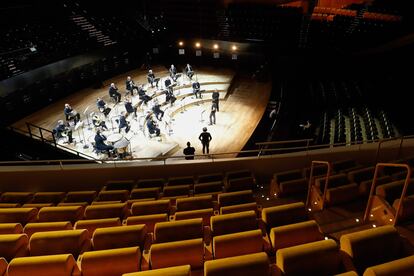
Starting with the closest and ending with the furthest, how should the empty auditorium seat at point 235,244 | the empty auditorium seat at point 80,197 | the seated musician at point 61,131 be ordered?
the empty auditorium seat at point 235,244, the empty auditorium seat at point 80,197, the seated musician at point 61,131

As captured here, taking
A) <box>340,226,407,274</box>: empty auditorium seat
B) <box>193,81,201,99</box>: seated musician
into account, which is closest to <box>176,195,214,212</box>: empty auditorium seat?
<box>340,226,407,274</box>: empty auditorium seat

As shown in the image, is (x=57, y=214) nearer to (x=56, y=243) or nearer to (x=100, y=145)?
(x=56, y=243)

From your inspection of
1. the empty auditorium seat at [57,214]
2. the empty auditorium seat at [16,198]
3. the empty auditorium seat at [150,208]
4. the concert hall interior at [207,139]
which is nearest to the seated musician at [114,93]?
the concert hall interior at [207,139]

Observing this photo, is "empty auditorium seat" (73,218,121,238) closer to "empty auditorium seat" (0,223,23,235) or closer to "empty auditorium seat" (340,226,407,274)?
"empty auditorium seat" (0,223,23,235)

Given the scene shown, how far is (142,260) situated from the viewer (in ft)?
8.52

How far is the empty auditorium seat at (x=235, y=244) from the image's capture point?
2.54 metres

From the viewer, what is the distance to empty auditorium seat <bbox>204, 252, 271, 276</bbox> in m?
2.06

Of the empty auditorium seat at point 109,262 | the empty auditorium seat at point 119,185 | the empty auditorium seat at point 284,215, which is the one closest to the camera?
the empty auditorium seat at point 109,262

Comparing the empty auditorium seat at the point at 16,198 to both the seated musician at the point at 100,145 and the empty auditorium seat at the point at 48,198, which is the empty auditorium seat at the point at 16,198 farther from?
the seated musician at the point at 100,145

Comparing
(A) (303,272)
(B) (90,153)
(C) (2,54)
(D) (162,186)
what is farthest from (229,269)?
(C) (2,54)

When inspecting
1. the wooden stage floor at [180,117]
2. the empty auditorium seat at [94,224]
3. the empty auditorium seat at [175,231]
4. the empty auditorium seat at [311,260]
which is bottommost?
the wooden stage floor at [180,117]

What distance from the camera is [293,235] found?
8.58ft

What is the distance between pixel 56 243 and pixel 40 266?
0.54 m

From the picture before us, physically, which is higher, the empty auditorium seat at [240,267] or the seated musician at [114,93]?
the empty auditorium seat at [240,267]
